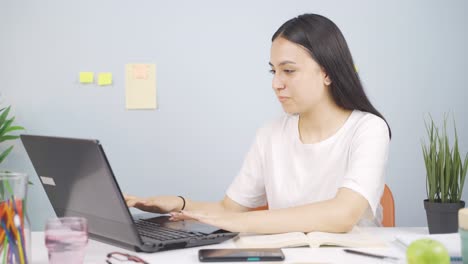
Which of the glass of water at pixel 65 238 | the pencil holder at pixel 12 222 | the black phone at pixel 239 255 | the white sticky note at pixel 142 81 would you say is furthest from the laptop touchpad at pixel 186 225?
the white sticky note at pixel 142 81

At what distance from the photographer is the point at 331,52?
1837mm

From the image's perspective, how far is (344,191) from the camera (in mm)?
1615

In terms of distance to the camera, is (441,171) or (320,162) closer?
(441,171)

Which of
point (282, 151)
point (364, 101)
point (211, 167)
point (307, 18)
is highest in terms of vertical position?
point (307, 18)

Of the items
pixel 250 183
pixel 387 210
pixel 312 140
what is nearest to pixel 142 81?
pixel 250 183

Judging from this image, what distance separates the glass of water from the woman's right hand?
533 millimetres

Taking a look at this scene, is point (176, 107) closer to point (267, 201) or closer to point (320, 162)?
point (267, 201)

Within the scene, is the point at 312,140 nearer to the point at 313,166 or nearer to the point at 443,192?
the point at 313,166

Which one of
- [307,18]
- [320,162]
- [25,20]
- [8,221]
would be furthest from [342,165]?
[25,20]

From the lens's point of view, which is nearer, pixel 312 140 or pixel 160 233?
pixel 160 233

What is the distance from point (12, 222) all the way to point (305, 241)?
647 millimetres

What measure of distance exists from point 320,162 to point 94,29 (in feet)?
5.36

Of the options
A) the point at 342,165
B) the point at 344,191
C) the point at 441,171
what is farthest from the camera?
the point at 342,165

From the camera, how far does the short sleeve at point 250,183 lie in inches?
79.0
